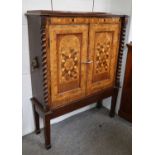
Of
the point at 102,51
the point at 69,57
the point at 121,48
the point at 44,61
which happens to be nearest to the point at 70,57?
the point at 69,57

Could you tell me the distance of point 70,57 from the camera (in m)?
1.47

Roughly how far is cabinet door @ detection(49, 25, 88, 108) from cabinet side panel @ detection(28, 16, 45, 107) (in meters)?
0.10

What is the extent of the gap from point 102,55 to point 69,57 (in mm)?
392

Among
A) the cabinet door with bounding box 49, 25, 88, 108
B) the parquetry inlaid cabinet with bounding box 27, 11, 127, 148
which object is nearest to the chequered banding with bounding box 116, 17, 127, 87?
the parquetry inlaid cabinet with bounding box 27, 11, 127, 148

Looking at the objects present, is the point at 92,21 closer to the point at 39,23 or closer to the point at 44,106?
the point at 39,23

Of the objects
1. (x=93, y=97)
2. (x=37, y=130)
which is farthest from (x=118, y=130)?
(x=37, y=130)

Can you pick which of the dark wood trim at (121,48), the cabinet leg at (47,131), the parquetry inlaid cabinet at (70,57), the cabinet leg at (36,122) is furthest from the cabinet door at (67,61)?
the dark wood trim at (121,48)

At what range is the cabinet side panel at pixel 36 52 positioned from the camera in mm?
1338

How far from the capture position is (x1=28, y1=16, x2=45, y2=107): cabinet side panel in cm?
134

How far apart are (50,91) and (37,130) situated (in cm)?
65

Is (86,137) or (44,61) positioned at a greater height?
A: (44,61)

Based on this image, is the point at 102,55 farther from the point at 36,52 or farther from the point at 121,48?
the point at 36,52

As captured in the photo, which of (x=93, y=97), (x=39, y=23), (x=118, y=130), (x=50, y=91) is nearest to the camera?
(x=39, y=23)
